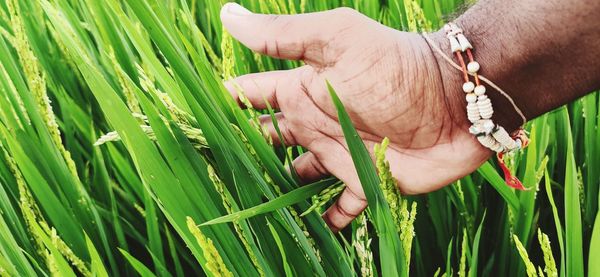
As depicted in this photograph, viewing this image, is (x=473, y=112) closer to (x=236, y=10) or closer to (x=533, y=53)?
(x=533, y=53)

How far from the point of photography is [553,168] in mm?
1020

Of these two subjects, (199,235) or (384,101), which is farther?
(384,101)

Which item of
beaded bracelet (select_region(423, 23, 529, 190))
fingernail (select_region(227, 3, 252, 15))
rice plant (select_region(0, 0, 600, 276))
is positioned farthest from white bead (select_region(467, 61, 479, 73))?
fingernail (select_region(227, 3, 252, 15))

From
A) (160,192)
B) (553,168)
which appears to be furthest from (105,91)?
(553,168)

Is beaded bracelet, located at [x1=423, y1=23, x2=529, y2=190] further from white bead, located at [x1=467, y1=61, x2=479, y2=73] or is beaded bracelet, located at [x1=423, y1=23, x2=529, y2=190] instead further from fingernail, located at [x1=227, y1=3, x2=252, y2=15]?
fingernail, located at [x1=227, y1=3, x2=252, y2=15]

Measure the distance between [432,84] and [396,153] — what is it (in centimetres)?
14

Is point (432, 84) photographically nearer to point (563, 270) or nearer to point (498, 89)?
point (498, 89)

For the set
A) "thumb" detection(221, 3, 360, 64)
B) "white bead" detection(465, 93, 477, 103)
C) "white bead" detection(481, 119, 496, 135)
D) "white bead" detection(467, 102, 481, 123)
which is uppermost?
"thumb" detection(221, 3, 360, 64)

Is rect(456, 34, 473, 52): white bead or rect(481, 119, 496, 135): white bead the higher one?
rect(456, 34, 473, 52): white bead

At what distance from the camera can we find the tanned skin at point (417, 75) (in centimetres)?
84

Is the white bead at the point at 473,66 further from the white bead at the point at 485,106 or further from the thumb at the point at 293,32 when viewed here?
the thumb at the point at 293,32

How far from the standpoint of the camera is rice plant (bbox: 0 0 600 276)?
0.63m

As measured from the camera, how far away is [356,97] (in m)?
0.87

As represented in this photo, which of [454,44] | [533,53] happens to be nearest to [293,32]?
[454,44]
